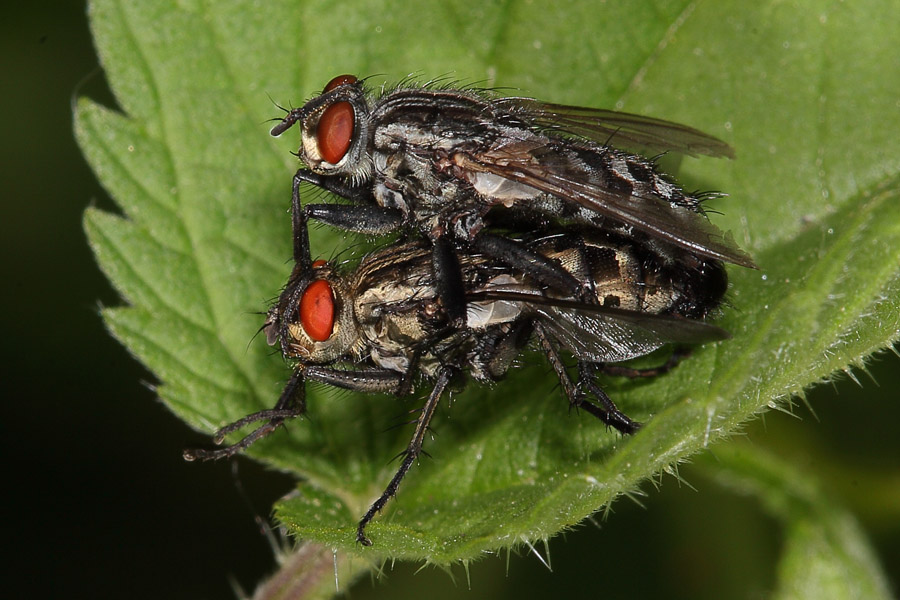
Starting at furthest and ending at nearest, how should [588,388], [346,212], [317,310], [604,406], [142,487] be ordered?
1. [142,487]
2. [346,212]
3. [317,310]
4. [588,388]
5. [604,406]

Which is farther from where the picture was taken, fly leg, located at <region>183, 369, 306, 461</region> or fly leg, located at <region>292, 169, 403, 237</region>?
fly leg, located at <region>292, 169, 403, 237</region>

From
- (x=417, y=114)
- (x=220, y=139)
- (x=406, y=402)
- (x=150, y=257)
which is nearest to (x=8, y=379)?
(x=150, y=257)

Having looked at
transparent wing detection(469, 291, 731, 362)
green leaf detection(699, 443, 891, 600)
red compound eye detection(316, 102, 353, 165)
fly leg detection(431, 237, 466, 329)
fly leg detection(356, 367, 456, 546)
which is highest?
red compound eye detection(316, 102, 353, 165)

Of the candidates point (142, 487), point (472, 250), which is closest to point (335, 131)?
point (472, 250)

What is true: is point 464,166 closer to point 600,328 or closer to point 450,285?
point 450,285

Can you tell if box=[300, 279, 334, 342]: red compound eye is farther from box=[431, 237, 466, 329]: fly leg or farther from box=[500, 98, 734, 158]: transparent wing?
box=[500, 98, 734, 158]: transparent wing

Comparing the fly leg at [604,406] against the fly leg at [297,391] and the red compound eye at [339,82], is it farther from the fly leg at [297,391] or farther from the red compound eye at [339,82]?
the red compound eye at [339,82]

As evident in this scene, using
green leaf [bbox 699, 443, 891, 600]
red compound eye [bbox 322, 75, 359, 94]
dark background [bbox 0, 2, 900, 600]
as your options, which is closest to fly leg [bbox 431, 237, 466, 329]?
red compound eye [bbox 322, 75, 359, 94]
